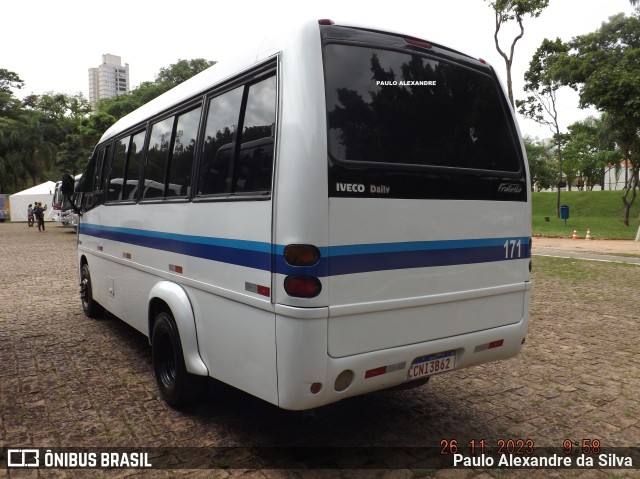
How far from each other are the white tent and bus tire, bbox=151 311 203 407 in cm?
4110

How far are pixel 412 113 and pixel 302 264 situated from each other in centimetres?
131

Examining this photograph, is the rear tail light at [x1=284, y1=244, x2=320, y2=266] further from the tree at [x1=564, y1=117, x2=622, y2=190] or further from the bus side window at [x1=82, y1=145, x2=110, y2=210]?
the tree at [x1=564, y1=117, x2=622, y2=190]

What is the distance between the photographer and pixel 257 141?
3.35 metres

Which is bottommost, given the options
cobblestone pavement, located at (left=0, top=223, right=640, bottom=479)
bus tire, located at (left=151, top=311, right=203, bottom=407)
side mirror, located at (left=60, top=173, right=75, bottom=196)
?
cobblestone pavement, located at (left=0, top=223, right=640, bottom=479)

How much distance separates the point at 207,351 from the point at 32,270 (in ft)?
37.5

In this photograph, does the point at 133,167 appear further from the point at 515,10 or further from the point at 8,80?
the point at 8,80

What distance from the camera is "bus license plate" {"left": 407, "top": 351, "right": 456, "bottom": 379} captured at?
11.2ft

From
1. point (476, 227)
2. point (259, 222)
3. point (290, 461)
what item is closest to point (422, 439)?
point (290, 461)

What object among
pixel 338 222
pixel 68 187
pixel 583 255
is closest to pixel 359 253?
pixel 338 222

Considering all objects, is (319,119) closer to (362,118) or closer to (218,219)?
(362,118)

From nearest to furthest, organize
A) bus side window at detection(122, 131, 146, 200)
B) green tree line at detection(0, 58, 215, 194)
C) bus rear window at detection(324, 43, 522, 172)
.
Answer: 1. bus rear window at detection(324, 43, 522, 172)
2. bus side window at detection(122, 131, 146, 200)
3. green tree line at detection(0, 58, 215, 194)

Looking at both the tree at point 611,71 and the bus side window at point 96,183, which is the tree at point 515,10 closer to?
the tree at point 611,71

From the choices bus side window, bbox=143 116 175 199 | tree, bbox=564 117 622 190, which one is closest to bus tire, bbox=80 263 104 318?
bus side window, bbox=143 116 175 199

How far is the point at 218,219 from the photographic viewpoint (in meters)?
3.61
